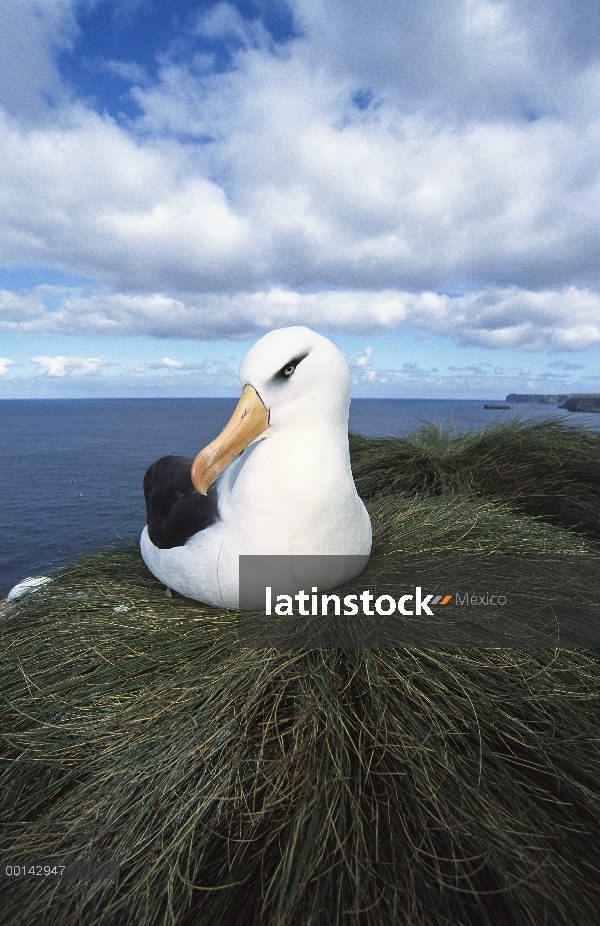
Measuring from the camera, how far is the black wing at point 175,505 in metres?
2.96

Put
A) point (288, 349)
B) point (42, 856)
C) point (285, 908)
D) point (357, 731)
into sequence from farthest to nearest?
point (288, 349), point (357, 731), point (42, 856), point (285, 908)

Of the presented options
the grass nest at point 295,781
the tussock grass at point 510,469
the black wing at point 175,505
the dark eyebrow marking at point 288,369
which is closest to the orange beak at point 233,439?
the dark eyebrow marking at point 288,369

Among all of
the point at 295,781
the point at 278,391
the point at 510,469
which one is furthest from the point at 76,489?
the point at 295,781

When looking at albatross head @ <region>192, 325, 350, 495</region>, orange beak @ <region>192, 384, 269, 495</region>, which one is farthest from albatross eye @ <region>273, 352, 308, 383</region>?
orange beak @ <region>192, 384, 269, 495</region>

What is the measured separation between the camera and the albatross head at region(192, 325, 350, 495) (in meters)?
2.39

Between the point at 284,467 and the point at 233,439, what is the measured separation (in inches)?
11.5

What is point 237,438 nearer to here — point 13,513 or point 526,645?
point 526,645

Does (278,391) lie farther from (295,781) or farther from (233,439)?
(295,781)

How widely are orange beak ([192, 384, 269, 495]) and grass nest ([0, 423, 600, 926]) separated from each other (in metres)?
0.93

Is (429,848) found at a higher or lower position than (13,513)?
higher

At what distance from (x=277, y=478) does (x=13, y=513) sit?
34486mm

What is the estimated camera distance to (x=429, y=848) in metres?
1.75

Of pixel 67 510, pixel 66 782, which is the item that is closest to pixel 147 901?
pixel 66 782

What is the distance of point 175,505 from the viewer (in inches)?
128
